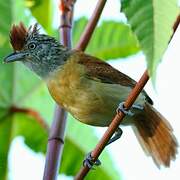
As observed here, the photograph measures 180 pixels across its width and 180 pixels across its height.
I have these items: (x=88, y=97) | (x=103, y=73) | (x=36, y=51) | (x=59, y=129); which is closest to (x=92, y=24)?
(x=59, y=129)

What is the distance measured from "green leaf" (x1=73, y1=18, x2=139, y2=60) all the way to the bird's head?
0.20m

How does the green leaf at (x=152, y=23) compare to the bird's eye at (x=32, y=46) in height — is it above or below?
above

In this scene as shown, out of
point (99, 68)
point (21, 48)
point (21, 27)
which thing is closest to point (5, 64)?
point (21, 48)

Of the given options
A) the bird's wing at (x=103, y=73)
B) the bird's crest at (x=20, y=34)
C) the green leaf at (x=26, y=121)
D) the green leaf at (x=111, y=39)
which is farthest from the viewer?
the green leaf at (x=111, y=39)

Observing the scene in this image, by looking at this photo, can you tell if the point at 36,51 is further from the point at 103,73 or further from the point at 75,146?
the point at 75,146

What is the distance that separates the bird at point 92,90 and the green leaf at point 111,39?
10cm

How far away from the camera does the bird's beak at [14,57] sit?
310 centimetres

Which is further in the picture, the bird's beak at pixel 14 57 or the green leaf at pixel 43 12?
the bird's beak at pixel 14 57

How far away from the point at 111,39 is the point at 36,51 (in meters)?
0.70

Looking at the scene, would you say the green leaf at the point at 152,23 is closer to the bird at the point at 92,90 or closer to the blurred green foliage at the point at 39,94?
the blurred green foliage at the point at 39,94

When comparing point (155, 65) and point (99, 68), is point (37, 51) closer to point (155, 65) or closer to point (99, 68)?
point (99, 68)

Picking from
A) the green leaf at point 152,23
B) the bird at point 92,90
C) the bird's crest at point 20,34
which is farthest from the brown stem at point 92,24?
the green leaf at point 152,23

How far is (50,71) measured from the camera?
137 inches

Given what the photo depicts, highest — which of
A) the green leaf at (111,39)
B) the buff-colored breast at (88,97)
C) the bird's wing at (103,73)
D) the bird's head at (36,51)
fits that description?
the green leaf at (111,39)
